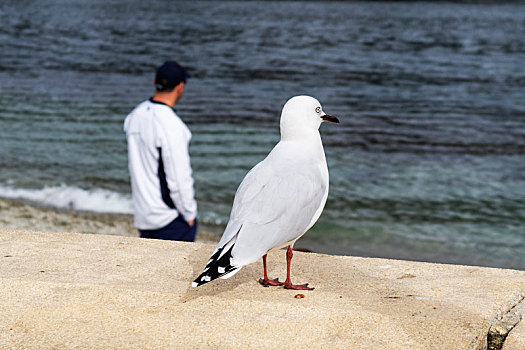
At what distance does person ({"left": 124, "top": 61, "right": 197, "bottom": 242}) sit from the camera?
5.60m

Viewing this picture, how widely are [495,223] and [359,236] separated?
231cm

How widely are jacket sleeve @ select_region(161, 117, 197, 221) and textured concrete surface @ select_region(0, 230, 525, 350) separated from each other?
126cm

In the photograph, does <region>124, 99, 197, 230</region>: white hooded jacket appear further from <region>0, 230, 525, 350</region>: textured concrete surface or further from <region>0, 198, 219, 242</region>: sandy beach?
<region>0, 198, 219, 242</region>: sandy beach

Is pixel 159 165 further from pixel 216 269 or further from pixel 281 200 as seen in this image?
pixel 216 269

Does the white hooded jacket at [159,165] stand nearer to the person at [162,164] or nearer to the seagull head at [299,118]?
the person at [162,164]

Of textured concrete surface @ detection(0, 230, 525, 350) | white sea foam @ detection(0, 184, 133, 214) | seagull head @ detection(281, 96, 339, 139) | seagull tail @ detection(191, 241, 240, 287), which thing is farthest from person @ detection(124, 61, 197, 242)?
white sea foam @ detection(0, 184, 133, 214)

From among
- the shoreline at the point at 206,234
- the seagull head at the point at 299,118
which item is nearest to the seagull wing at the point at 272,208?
the seagull head at the point at 299,118

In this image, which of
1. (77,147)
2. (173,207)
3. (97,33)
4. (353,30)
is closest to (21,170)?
(77,147)

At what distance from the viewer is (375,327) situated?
325 centimetres

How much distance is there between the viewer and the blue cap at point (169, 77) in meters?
5.79

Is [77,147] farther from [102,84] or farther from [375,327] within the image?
[375,327]

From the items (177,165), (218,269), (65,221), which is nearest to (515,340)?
(218,269)

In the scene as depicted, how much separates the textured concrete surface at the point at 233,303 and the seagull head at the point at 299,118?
34.4 inches

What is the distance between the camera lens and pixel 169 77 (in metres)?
5.83
